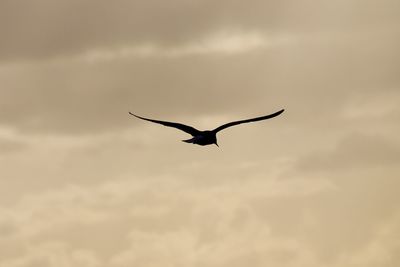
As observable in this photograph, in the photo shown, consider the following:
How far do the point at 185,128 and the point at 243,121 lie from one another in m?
7.50

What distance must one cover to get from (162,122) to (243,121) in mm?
11341

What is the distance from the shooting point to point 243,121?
518 ft

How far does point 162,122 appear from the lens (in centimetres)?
16325

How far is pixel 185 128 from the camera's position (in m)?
160

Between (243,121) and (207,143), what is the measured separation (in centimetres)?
511

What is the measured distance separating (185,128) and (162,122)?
424cm

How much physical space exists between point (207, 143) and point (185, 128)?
174 inches

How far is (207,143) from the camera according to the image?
516 ft
